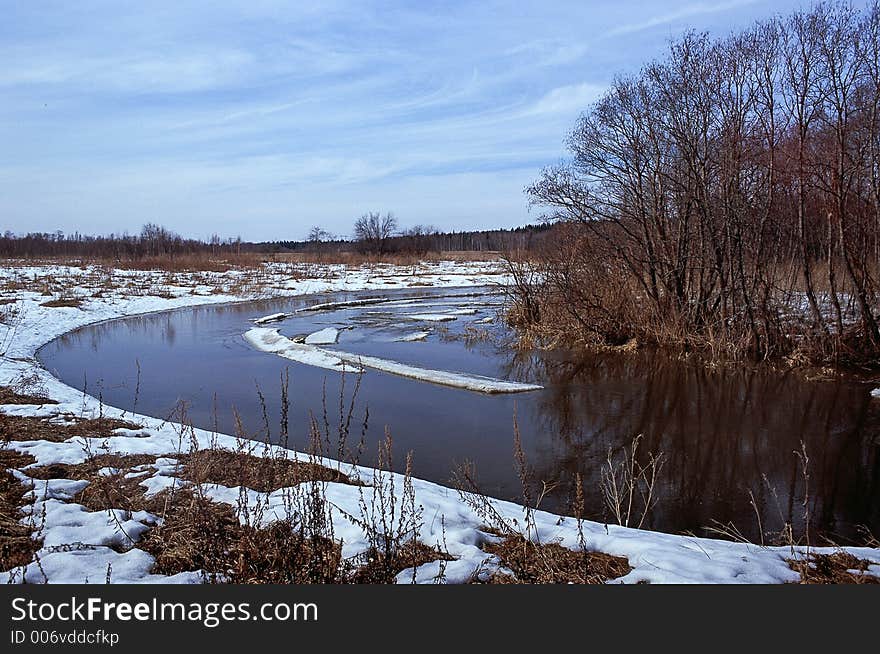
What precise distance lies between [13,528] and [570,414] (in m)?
7.95

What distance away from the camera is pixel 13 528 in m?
4.40

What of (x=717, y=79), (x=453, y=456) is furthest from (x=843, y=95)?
(x=453, y=456)

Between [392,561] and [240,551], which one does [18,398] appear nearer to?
[240,551]

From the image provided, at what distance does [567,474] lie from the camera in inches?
293

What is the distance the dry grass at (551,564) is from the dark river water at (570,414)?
1.61 metres

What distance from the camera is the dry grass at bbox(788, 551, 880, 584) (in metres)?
4.02

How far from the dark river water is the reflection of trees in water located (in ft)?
0.09

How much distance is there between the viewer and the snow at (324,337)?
57.3ft

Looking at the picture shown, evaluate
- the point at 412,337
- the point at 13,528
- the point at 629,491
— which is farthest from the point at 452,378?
the point at 13,528

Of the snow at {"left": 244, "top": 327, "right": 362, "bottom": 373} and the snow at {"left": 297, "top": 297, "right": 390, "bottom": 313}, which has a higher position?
the snow at {"left": 297, "top": 297, "right": 390, "bottom": 313}

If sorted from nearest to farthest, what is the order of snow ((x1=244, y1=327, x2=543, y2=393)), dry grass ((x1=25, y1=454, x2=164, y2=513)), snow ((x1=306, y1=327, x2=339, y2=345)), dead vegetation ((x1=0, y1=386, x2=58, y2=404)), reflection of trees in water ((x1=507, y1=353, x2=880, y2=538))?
dry grass ((x1=25, y1=454, x2=164, y2=513)), reflection of trees in water ((x1=507, y1=353, x2=880, y2=538)), dead vegetation ((x1=0, y1=386, x2=58, y2=404)), snow ((x1=244, y1=327, x2=543, y2=393)), snow ((x1=306, y1=327, x2=339, y2=345))

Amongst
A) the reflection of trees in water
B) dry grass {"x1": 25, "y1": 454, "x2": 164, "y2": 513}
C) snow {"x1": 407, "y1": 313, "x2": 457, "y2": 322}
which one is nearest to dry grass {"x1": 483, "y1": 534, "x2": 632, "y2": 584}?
the reflection of trees in water

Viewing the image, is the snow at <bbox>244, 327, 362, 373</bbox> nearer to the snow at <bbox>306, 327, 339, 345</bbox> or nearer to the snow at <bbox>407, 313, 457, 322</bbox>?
the snow at <bbox>306, 327, 339, 345</bbox>

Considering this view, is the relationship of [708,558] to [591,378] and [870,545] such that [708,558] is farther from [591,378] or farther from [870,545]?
[591,378]
